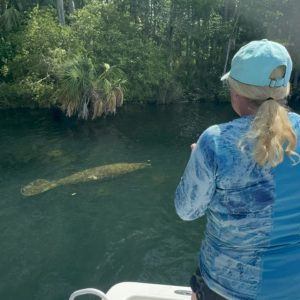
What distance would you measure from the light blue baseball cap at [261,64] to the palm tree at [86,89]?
669 inches

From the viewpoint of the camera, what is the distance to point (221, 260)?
205 centimetres

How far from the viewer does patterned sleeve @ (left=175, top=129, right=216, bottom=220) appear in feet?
6.38

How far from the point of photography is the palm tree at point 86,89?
737 inches

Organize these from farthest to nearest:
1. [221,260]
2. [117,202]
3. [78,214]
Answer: [117,202], [78,214], [221,260]

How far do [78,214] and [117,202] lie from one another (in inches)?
45.1

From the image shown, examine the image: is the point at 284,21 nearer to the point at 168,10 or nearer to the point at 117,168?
the point at 168,10

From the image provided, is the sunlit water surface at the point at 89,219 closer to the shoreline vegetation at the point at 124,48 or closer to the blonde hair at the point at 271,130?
the shoreline vegetation at the point at 124,48

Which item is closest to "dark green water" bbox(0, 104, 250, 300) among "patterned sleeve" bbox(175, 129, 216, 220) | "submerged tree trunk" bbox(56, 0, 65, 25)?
"patterned sleeve" bbox(175, 129, 216, 220)

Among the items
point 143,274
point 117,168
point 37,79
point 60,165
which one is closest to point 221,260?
point 143,274

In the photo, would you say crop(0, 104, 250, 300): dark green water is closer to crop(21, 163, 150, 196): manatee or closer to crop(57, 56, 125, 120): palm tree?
crop(21, 163, 150, 196): manatee

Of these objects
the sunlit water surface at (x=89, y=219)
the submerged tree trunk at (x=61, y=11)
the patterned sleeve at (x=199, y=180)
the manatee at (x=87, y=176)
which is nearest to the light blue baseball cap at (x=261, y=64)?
the patterned sleeve at (x=199, y=180)

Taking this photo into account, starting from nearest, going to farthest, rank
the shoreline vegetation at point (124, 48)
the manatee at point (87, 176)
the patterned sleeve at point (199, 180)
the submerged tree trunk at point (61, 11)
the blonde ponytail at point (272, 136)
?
the blonde ponytail at point (272, 136) < the patterned sleeve at point (199, 180) < the manatee at point (87, 176) < the shoreline vegetation at point (124, 48) < the submerged tree trunk at point (61, 11)

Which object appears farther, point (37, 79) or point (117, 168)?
point (37, 79)

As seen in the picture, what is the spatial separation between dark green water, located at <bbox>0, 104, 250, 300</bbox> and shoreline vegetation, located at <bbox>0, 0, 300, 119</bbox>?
3.14 metres
